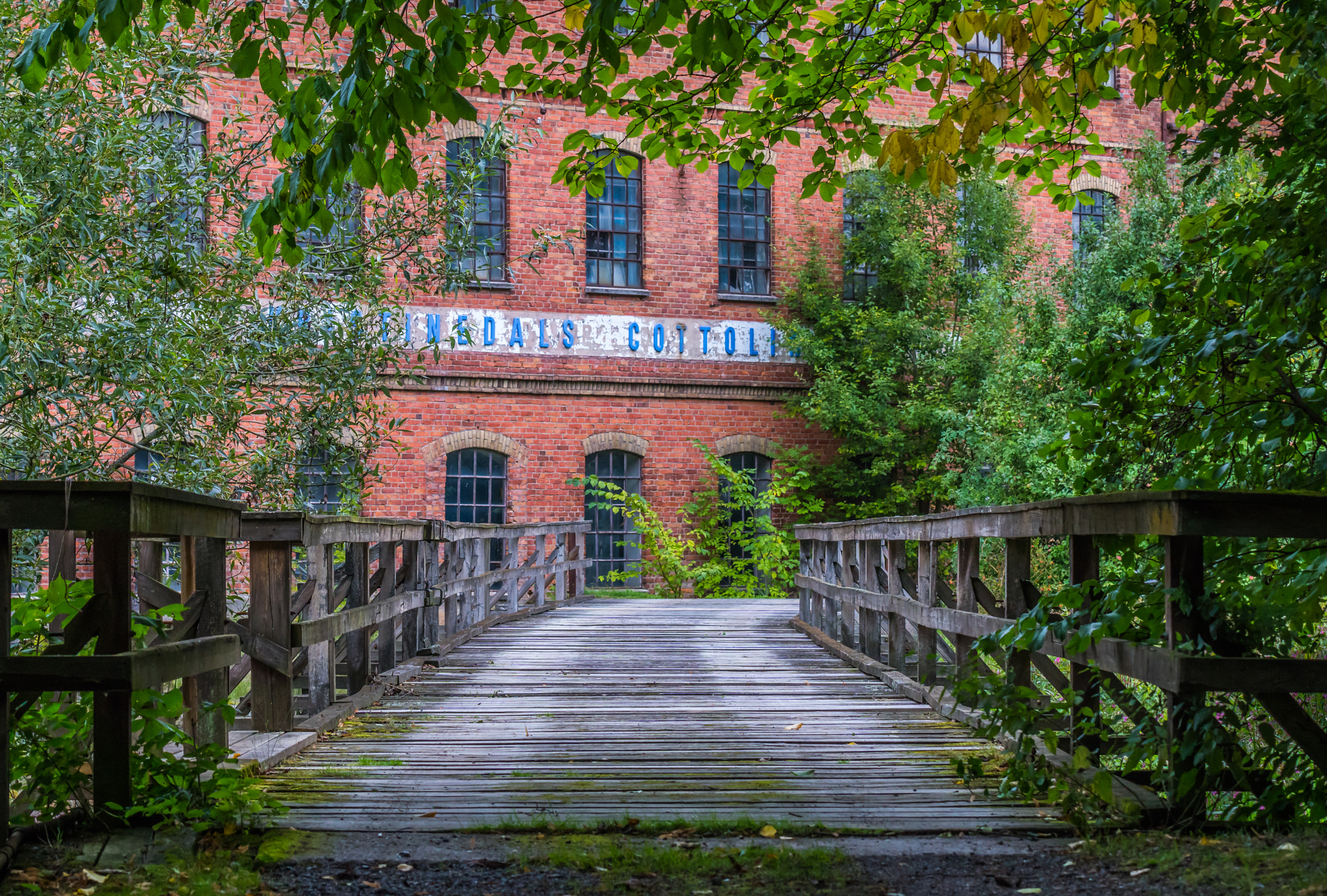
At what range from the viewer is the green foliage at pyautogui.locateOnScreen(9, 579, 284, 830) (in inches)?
133

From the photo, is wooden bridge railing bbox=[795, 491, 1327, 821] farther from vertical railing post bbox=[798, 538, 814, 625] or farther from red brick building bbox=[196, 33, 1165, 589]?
red brick building bbox=[196, 33, 1165, 589]

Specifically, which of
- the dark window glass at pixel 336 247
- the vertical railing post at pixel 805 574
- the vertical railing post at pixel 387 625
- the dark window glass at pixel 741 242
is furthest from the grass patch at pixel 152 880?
the dark window glass at pixel 741 242

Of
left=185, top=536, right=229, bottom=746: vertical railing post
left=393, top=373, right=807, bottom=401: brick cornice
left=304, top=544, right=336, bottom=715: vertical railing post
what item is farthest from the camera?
left=393, top=373, right=807, bottom=401: brick cornice

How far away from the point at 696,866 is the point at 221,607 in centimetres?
198

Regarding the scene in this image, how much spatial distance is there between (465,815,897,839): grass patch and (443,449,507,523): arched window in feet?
38.5

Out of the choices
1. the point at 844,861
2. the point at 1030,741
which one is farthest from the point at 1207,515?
the point at 844,861

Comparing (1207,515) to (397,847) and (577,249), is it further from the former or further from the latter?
(577,249)

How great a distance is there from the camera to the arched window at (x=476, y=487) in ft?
50.3

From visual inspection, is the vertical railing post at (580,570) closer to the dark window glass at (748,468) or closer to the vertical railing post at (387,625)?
the dark window glass at (748,468)

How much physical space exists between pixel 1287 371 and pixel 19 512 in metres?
4.55

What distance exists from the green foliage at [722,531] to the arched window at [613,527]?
0.31ft

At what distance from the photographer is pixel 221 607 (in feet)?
13.6

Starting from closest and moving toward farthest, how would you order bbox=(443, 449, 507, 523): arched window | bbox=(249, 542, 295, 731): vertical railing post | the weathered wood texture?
1. the weathered wood texture
2. bbox=(249, 542, 295, 731): vertical railing post
3. bbox=(443, 449, 507, 523): arched window

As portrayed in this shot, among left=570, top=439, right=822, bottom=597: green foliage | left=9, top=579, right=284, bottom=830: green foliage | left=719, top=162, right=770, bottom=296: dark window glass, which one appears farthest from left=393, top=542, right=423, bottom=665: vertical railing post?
left=719, top=162, right=770, bottom=296: dark window glass
